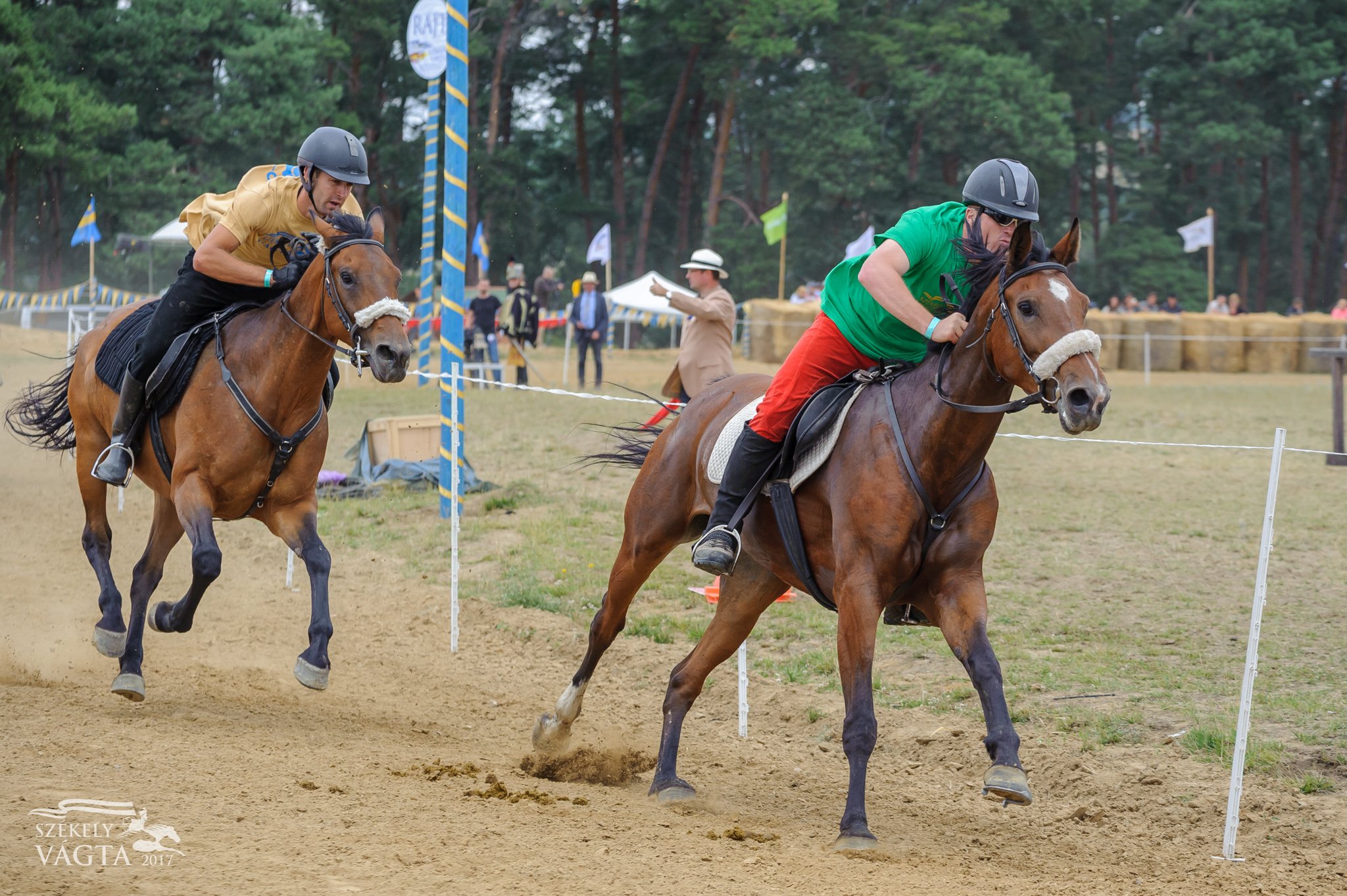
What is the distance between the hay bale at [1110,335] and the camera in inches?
1287

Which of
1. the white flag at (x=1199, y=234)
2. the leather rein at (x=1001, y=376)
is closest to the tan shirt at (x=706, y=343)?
the leather rein at (x=1001, y=376)

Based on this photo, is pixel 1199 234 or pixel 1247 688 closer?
pixel 1247 688

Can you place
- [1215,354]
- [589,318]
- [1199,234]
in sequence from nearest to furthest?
[589,318], [1215,354], [1199,234]

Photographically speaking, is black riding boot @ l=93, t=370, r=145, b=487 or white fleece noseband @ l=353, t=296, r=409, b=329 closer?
white fleece noseband @ l=353, t=296, r=409, b=329

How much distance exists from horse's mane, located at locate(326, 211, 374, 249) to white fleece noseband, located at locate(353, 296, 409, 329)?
517mm

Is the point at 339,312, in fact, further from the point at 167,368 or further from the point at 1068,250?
the point at 1068,250

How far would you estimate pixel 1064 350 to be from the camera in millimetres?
4262

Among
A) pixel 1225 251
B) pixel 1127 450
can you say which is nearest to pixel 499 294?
pixel 1127 450

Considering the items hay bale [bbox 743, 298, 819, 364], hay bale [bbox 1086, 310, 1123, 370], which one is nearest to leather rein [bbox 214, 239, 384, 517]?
hay bale [bbox 743, 298, 819, 364]

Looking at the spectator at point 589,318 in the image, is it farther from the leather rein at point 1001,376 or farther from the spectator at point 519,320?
the leather rein at point 1001,376

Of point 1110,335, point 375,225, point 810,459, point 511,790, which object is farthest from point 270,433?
point 1110,335

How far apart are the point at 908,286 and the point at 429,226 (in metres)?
13.6

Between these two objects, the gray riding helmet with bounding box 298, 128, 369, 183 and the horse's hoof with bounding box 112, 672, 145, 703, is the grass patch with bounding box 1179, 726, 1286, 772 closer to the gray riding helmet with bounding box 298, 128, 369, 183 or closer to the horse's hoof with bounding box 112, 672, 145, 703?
the gray riding helmet with bounding box 298, 128, 369, 183

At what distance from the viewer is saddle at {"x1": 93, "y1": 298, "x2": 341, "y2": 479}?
6.75m
